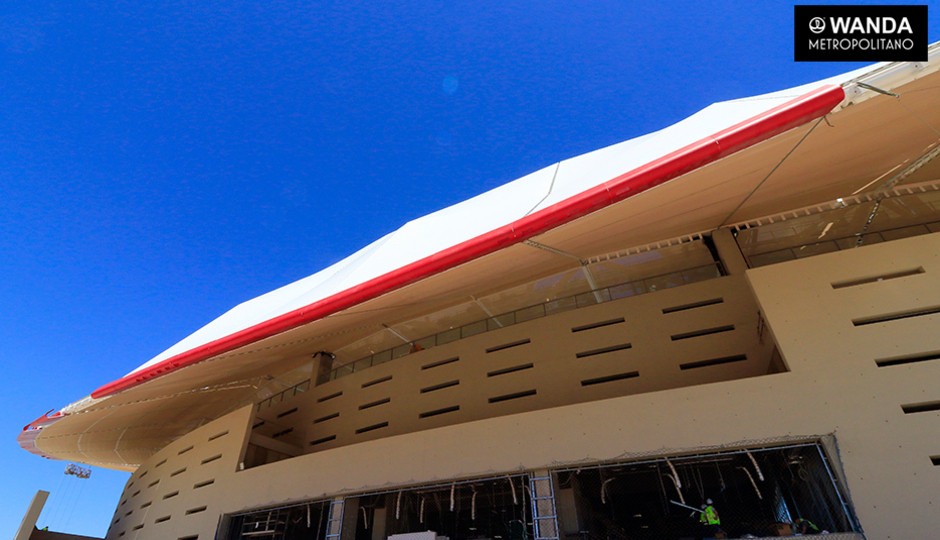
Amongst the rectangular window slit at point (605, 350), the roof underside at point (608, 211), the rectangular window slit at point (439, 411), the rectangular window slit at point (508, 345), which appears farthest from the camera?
the rectangular window slit at point (439, 411)

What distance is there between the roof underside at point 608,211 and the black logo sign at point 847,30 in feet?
1.05

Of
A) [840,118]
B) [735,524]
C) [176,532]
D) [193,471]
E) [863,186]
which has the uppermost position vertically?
[863,186]

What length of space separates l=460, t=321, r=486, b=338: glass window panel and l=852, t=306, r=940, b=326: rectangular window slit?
246 inches

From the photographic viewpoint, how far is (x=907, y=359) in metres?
5.55

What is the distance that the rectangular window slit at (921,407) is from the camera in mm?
5207

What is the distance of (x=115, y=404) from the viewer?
11.6 meters

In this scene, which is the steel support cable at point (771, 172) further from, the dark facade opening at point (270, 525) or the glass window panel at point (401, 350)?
the dark facade opening at point (270, 525)

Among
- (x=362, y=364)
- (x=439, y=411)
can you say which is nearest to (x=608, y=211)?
(x=439, y=411)

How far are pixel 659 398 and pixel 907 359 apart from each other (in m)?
2.77

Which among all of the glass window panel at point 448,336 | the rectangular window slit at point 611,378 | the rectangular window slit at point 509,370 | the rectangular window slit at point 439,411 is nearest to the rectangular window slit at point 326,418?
the rectangular window slit at point 439,411

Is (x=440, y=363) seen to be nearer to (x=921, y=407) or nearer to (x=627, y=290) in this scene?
(x=627, y=290)

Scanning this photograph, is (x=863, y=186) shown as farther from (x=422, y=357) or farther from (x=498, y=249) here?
(x=422, y=357)

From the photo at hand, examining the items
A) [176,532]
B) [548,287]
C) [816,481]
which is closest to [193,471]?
[176,532]

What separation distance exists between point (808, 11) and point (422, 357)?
8.65 m
